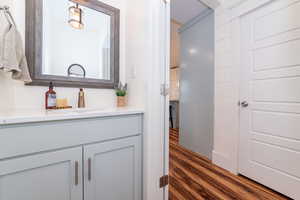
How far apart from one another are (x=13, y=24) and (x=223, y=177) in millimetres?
2486

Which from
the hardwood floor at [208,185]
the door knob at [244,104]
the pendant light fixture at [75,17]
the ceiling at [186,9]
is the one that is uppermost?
the ceiling at [186,9]

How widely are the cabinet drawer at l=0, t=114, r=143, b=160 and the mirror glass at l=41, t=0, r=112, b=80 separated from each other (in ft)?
1.87

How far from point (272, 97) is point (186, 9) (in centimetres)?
190

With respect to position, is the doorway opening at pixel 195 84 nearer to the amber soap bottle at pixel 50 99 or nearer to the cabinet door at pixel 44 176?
the cabinet door at pixel 44 176

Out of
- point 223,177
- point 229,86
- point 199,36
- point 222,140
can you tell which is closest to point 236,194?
point 223,177

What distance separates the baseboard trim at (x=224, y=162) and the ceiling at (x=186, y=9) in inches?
89.2

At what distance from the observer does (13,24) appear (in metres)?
0.97

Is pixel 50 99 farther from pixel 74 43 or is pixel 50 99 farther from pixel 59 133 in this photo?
pixel 74 43

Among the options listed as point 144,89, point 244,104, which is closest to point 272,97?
point 244,104

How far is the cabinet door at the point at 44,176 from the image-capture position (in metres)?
0.71

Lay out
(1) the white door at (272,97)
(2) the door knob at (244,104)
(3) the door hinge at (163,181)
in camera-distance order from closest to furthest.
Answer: (3) the door hinge at (163,181), (1) the white door at (272,97), (2) the door knob at (244,104)

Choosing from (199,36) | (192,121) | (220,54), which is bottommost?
(192,121)

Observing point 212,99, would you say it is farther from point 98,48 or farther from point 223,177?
point 98,48

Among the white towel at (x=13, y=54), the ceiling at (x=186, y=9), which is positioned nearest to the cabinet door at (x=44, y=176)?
the white towel at (x=13, y=54)
